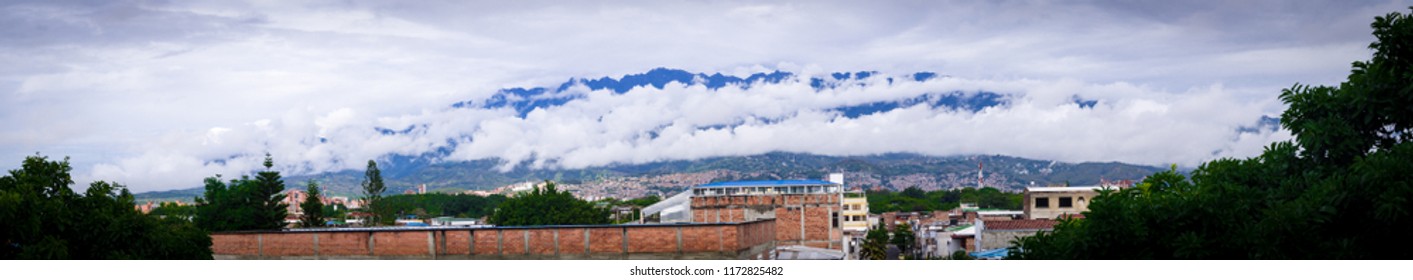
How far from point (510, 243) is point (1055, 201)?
2651 cm

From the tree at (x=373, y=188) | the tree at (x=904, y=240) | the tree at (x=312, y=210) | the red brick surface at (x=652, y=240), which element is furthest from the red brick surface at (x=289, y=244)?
the tree at (x=373, y=188)

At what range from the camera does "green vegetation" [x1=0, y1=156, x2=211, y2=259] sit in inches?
328

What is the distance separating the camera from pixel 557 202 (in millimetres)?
41375

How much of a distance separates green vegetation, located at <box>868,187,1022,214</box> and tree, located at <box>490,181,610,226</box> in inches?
1262

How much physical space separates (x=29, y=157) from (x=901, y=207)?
6957 cm

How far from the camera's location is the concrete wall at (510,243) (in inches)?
512

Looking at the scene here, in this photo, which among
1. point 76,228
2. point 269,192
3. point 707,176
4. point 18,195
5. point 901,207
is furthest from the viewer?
point 707,176

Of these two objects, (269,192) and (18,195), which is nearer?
(18,195)

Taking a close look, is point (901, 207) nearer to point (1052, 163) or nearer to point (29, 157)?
point (29, 157)

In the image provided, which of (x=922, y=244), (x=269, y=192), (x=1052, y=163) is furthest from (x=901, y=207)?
(x=1052, y=163)

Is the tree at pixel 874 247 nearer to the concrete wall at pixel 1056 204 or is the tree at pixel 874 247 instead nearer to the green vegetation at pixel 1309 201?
the concrete wall at pixel 1056 204

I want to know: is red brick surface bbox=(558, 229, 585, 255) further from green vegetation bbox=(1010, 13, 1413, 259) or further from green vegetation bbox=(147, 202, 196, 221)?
green vegetation bbox=(147, 202, 196, 221)

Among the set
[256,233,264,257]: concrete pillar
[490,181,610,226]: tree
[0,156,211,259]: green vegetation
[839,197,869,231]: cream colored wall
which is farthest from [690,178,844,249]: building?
[0,156,211,259]: green vegetation

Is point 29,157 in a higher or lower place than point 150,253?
higher
